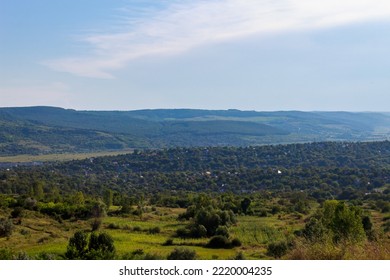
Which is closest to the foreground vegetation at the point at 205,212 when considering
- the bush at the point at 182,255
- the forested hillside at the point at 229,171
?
the bush at the point at 182,255

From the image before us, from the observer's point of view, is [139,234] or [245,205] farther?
[245,205]

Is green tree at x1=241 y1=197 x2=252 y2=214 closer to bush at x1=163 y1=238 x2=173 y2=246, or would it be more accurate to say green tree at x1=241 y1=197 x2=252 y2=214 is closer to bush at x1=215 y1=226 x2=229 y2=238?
bush at x1=215 y1=226 x2=229 y2=238

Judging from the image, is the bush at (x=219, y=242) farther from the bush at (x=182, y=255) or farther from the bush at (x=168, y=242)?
the bush at (x=182, y=255)

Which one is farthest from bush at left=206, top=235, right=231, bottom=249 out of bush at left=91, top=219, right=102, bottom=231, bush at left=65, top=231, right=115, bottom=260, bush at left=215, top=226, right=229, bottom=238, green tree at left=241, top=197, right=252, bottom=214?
green tree at left=241, top=197, right=252, bottom=214

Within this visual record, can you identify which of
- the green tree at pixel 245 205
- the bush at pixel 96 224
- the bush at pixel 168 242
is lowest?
the green tree at pixel 245 205

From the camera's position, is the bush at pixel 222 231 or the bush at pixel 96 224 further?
the bush at pixel 96 224

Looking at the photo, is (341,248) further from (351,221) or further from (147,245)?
(147,245)

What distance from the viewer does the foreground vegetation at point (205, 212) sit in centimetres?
1883

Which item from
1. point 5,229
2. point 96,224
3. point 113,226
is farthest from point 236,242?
point 5,229

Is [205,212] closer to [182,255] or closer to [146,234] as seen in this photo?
[146,234]

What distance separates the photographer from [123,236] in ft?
102

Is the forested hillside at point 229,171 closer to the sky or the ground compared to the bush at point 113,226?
closer to the ground

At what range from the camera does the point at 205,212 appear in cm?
3662

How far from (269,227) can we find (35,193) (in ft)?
103
